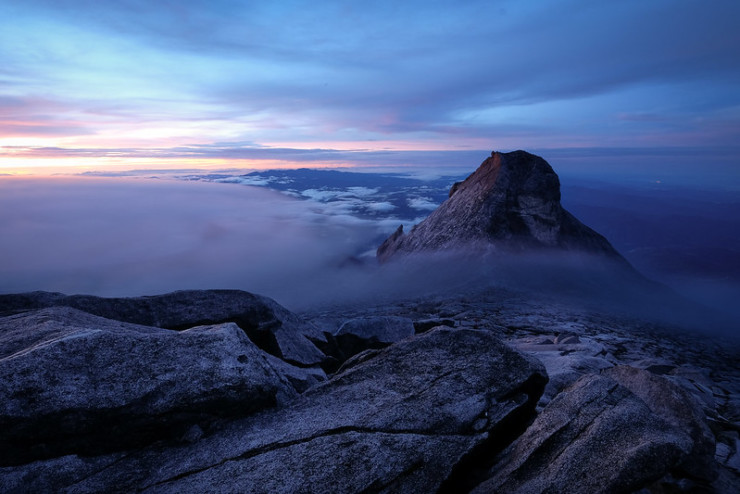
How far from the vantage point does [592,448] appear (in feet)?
15.9

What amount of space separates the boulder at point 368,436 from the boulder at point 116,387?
0.87 ft

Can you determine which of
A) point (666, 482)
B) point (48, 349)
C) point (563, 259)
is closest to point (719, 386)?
point (666, 482)

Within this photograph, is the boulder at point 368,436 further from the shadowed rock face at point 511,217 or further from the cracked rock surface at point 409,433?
the shadowed rock face at point 511,217

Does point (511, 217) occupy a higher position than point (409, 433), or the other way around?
point (511, 217)

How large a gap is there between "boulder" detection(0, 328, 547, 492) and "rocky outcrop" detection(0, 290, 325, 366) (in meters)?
5.26

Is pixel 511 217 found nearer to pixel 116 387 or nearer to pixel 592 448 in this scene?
pixel 592 448

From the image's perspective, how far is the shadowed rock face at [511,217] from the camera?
31.6 meters

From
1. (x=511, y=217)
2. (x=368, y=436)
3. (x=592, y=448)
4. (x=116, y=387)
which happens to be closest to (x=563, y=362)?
(x=592, y=448)

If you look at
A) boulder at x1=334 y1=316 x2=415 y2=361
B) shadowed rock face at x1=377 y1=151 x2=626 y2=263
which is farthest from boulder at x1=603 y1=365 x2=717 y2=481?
shadowed rock face at x1=377 y1=151 x2=626 y2=263

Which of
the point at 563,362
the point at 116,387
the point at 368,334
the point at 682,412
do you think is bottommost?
the point at 368,334

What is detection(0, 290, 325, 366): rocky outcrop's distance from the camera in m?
10.5

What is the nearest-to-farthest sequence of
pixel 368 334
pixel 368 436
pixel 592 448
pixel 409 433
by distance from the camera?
pixel 592 448
pixel 368 436
pixel 409 433
pixel 368 334

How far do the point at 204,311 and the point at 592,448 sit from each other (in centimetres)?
1004

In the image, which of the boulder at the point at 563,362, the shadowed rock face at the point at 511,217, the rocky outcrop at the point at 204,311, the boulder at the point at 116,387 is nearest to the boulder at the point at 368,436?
the boulder at the point at 116,387
